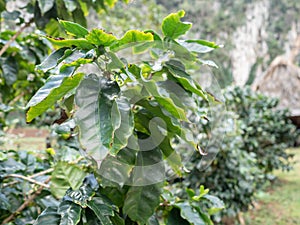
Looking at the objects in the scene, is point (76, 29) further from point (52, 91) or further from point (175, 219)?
point (175, 219)

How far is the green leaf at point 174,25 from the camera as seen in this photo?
56 cm

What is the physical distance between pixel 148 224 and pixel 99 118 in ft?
0.82

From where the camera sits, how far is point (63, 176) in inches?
30.4

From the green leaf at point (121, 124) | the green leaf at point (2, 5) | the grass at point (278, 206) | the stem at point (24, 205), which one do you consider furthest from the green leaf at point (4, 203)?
the grass at point (278, 206)

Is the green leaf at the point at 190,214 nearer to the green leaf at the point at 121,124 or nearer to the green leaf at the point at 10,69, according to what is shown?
the green leaf at the point at 121,124

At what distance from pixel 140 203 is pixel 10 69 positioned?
693 millimetres

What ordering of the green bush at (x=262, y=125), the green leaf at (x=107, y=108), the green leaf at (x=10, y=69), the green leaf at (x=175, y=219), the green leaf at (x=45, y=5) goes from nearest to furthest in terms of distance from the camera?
the green leaf at (x=107, y=108), the green leaf at (x=175, y=219), the green leaf at (x=45, y=5), the green leaf at (x=10, y=69), the green bush at (x=262, y=125)

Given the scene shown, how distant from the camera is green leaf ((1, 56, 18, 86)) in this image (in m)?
1.09

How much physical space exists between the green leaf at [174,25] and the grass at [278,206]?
2.25 m

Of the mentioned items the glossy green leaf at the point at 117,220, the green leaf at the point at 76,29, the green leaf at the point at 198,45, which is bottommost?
the glossy green leaf at the point at 117,220

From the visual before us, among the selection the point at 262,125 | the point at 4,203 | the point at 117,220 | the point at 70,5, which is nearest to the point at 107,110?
the point at 117,220

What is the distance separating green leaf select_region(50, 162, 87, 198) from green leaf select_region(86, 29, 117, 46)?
1.00 feet

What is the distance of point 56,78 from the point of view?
520 millimetres

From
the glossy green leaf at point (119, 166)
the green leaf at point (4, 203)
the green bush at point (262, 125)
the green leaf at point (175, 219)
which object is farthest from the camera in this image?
the green bush at point (262, 125)
